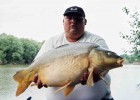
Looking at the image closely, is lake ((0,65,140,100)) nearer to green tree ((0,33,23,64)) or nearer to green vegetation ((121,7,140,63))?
green vegetation ((121,7,140,63))

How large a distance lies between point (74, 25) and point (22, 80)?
2.74 feet

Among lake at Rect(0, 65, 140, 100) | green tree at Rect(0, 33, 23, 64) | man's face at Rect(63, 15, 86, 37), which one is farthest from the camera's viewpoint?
green tree at Rect(0, 33, 23, 64)

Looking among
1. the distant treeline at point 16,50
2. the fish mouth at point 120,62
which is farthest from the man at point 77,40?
the distant treeline at point 16,50

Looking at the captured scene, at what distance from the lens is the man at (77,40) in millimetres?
4320

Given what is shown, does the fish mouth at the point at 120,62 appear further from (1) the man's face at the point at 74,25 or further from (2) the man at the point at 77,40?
(1) the man's face at the point at 74,25

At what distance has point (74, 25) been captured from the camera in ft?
14.6

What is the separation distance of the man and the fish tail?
0.09 meters

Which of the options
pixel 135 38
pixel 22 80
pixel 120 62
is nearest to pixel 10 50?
pixel 135 38

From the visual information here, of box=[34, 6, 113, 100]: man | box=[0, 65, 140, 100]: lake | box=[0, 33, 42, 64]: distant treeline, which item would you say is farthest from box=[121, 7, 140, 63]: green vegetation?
box=[0, 33, 42, 64]: distant treeline

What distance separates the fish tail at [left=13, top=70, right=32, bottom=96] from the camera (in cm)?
415

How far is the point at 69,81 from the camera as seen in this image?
3.87 meters

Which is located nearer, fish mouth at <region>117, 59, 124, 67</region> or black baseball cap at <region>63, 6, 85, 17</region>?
fish mouth at <region>117, 59, 124, 67</region>

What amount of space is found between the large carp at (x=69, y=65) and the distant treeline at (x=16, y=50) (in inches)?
2517

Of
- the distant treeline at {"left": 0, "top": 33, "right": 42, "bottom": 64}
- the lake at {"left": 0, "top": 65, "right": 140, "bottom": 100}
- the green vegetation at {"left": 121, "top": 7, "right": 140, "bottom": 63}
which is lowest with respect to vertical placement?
the distant treeline at {"left": 0, "top": 33, "right": 42, "bottom": 64}
